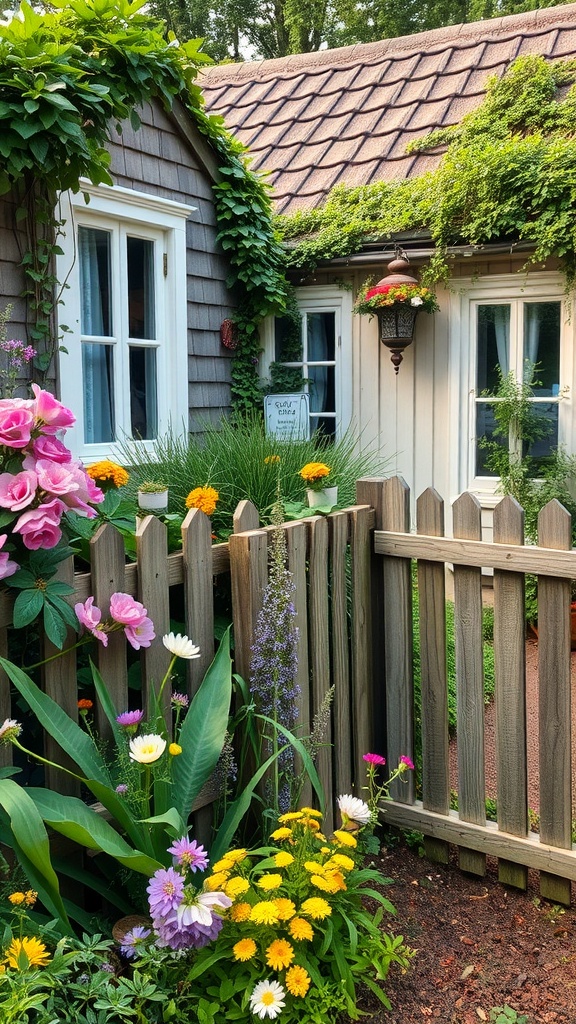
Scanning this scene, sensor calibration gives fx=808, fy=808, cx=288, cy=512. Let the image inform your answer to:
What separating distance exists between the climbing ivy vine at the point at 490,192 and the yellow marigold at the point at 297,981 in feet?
16.2

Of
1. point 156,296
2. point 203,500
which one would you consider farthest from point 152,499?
point 156,296

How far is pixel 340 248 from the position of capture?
632cm

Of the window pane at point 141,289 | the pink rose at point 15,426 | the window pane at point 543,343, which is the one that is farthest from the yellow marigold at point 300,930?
the window pane at point 543,343

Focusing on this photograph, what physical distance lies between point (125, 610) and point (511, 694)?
1.21 m

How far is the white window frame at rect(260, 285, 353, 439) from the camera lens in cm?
668

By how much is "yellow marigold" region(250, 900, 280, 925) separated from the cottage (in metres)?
4.52

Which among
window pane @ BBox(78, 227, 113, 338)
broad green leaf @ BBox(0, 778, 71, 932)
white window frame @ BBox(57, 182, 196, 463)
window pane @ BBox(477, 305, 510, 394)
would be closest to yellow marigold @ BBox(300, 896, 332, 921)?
broad green leaf @ BBox(0, 778, 71, 932)

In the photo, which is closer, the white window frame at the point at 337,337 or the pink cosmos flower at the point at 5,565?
the pink cosmos flower at the point at 5,565

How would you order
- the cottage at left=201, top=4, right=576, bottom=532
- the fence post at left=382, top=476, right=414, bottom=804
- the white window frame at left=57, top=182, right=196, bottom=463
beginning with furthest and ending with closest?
the cottage at left=201, top=4, right=576, bottom=532
the white window frame at left=57, top=182, right=196, bottom=463
the fence post at left=382, top=476, right=414, bottom=804

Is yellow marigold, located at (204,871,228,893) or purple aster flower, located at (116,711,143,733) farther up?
purple aster flower, located at (116,711,143,733)

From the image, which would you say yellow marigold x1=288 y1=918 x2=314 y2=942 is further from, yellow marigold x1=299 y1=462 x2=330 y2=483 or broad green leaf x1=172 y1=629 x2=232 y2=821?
yellow marigold x1=299 y1=462 x2=330 y2=483

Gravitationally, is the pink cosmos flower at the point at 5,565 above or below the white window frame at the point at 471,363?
below

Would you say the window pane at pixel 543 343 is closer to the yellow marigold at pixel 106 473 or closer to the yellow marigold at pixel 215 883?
the yellow marigold at pixel 106 473

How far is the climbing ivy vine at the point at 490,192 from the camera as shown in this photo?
17.7ft
